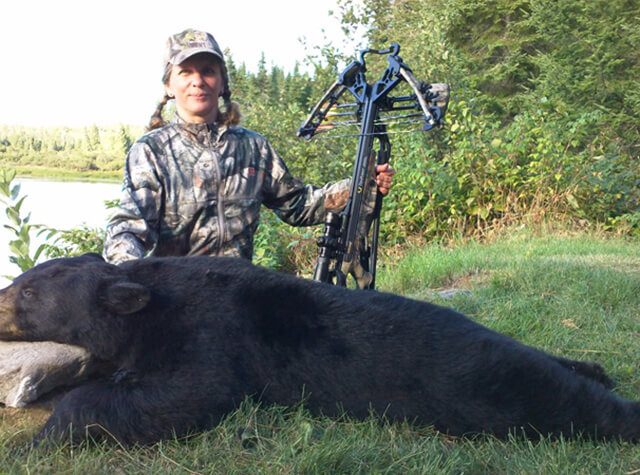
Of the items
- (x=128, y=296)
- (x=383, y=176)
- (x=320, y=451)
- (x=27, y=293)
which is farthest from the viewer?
(x=383, y=176)

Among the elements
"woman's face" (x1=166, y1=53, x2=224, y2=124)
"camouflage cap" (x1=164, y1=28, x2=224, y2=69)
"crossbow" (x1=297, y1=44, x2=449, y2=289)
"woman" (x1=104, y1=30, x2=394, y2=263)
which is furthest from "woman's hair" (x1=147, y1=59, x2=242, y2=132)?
"crossbow" (x1=297, y1=44, x2=449, y2=289)

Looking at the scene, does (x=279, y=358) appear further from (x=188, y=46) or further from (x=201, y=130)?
(x=188, y=46)

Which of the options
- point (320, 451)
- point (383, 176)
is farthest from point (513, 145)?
point (320, 451)

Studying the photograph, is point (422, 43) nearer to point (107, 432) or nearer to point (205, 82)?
point (205, 82)

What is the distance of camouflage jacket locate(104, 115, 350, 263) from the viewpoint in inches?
145

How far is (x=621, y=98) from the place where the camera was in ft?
43.8

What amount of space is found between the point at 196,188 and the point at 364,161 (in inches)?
45.1

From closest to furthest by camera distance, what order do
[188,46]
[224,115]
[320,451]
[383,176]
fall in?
[320,451], [188,46], [224,115], [383,176]

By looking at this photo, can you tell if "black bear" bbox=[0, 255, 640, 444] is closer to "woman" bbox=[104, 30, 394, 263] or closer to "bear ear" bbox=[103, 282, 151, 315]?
"bear ear" bbox=[103, 282, 151, 315]

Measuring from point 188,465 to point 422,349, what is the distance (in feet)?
3.27

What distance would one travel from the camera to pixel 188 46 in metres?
3.73

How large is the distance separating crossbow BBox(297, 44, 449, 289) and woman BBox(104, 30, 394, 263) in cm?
55

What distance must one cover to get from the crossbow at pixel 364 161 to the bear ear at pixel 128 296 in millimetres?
1656

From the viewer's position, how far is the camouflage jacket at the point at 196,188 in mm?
3680
